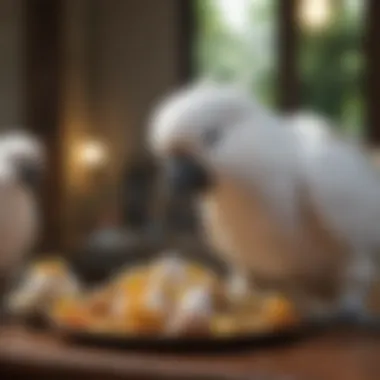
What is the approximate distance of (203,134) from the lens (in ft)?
2.43

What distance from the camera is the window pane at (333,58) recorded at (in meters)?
1.52

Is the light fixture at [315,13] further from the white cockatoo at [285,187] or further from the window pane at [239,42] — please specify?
the white cockatoo at [285,187]

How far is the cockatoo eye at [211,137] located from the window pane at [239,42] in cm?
89

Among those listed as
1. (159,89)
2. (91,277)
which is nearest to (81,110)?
(159,89)

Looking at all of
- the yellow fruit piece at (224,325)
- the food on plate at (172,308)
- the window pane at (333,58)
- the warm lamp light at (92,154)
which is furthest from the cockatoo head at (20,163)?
the warm lamp light at (92,154)

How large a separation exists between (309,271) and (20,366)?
0.25m

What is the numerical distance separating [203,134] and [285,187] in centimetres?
8

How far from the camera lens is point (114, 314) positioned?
69cm

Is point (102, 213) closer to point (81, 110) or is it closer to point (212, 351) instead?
point (81, 110)

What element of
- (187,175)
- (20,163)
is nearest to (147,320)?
(187,175)

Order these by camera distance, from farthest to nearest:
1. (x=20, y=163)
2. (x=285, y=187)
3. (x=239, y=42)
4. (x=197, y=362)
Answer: (x=239, y=42)
(x=20, y=163)
(x=285, y=187)
(x=197, y=362)

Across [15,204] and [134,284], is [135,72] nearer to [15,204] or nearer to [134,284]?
[15,204]

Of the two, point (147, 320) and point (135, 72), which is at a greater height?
point (135, 72)

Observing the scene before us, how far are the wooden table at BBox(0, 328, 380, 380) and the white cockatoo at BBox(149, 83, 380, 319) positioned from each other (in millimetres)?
80
